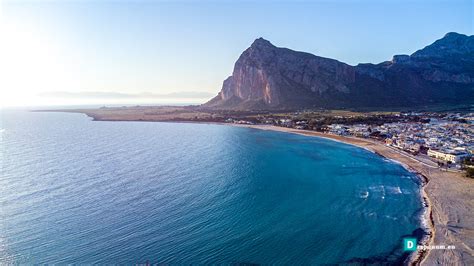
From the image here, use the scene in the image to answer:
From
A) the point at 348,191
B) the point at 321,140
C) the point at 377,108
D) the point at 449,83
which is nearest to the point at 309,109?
the point at 377,108

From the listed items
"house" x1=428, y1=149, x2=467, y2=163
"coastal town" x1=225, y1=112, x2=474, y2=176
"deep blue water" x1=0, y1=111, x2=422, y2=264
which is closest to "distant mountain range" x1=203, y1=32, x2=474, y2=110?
"coastal town" x1=225, y1=112, x2=474, y2=176

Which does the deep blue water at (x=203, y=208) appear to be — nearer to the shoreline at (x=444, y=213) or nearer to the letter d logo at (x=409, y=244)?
the letter d logo at (x=409, y=244)

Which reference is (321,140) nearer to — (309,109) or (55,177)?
(55,177)

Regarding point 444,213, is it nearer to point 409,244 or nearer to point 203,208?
point 409,244

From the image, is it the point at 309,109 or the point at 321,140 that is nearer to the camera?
the point at 321,140

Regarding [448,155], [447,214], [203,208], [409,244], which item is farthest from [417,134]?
[203,208]
